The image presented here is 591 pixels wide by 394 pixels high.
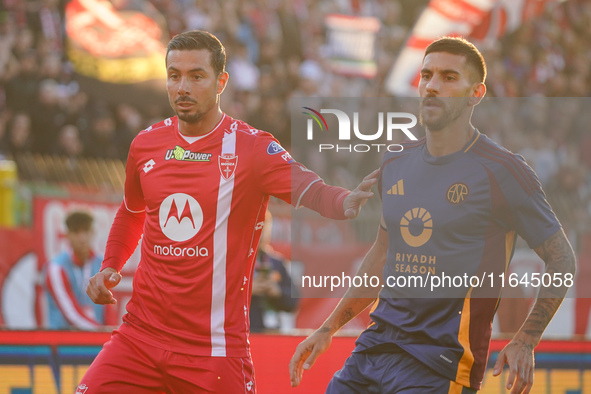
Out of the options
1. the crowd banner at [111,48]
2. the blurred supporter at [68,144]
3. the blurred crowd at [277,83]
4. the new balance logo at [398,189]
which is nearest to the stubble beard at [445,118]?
the new balance logo at [398,189]

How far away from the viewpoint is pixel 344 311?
4336 millimetres

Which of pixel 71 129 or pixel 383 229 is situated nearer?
pixel 383 229

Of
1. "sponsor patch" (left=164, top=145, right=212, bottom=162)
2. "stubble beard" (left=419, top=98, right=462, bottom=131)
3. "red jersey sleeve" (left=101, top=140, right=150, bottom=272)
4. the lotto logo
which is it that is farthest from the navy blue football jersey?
"red jersey sleeve" (left=101, top=140, right=150, bottom=272)

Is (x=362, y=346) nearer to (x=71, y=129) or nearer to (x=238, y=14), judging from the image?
(x=71, y=129)

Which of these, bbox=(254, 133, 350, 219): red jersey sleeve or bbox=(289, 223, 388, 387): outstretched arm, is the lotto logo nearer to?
bbox=(289, 223, 388, 387): outstretched arm

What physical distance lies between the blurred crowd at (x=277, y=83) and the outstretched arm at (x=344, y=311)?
180cm

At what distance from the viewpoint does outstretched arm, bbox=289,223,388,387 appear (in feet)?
14.0

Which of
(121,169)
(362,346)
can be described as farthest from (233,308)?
(121,169)

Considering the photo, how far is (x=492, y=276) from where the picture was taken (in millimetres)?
3814

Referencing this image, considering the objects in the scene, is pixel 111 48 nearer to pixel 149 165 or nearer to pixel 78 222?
pixel 78 222

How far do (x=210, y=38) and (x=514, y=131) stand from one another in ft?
20.7

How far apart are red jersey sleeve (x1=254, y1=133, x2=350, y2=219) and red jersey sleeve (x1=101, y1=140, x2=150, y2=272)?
0.71 metres

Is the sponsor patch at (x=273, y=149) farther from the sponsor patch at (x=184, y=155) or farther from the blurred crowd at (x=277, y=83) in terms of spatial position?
the blurred crowd at (x=277, y=83)

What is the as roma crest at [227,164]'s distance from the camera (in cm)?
435
